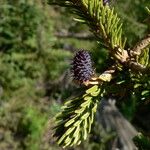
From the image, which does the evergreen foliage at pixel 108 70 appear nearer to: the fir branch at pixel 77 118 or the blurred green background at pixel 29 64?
the fir branch at pixel 77 118

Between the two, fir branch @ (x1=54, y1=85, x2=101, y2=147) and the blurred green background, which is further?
the blurred green background

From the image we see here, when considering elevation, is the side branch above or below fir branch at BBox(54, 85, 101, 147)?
above

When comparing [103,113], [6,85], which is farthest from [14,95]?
[103,113]

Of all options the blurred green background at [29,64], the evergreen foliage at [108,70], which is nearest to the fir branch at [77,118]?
the evergreen foliage at [108,70]

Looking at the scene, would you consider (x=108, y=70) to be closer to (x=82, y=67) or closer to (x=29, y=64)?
(x=82, y=67)

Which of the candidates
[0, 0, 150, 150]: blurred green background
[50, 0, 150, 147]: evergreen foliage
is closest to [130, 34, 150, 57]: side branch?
[50, 0, 150, 147]: evergreen foliage

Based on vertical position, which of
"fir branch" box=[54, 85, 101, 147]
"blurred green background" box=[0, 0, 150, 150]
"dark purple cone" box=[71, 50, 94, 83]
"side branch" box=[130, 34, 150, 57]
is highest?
"side branch" box=[130, 34, 150, 57]

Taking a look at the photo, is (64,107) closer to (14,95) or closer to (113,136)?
(113,136)

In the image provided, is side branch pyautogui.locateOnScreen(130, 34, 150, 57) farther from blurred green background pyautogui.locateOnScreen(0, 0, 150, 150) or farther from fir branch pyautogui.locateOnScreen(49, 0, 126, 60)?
blurred green background pyautogui.locateOnScreen(0, 0, 150, 150)

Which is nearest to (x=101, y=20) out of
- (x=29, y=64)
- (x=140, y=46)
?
(x=140, y=46)
